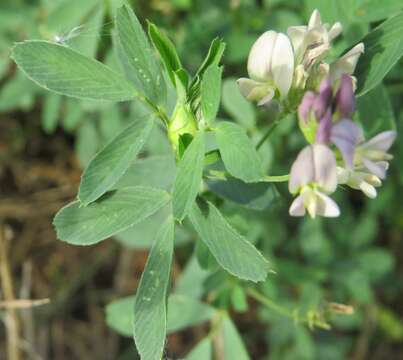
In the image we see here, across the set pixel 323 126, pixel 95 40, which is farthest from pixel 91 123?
pixel 323 126

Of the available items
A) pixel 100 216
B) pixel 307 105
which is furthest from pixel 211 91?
pixel 100 216

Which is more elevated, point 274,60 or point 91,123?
point 274,60

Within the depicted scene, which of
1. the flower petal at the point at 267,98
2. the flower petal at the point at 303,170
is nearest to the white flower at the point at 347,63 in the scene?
the flower petal at the point at 267,98

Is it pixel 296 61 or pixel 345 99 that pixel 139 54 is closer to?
pixel 296 61

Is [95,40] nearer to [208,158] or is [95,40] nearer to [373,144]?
[208,158]

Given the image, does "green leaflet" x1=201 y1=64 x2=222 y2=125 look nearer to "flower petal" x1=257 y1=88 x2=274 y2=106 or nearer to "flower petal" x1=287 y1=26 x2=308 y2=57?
"flower petal" x1=257 y1=88 x2=274 y2=106

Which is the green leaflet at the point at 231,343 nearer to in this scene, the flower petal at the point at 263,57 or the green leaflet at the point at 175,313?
the green leaflet at the point at 175,313

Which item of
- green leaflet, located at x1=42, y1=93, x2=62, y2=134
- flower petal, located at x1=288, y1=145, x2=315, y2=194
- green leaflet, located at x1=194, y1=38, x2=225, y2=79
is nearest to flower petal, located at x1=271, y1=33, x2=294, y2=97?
green leaflet, located at x1=194, y1=38, x2=225, y2=79
